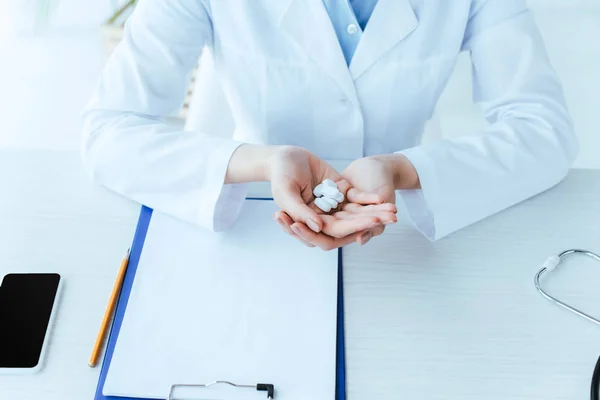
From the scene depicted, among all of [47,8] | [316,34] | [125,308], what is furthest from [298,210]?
[47,8]

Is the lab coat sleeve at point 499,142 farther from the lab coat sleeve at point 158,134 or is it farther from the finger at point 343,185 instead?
the lab coat sleeve at point 158,134

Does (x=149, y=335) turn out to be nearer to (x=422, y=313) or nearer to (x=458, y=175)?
(x=422, y=313)

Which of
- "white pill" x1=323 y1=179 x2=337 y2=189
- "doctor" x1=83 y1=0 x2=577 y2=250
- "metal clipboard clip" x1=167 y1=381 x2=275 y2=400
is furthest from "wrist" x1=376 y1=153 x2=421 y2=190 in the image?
"metal clipboard clip" x1=167 y1=381 x2=275 y2=400

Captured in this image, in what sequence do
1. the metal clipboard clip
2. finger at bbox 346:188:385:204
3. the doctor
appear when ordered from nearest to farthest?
the metal clipboard clip, finger at bbox 346:188:385:204, the doctor

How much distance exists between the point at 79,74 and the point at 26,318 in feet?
5.51

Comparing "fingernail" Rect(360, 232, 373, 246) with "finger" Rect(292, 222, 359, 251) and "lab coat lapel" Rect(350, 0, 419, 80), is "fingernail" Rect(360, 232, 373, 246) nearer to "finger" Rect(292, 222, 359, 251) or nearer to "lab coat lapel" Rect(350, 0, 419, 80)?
"finger" Rect(292, 222, 359, 251)

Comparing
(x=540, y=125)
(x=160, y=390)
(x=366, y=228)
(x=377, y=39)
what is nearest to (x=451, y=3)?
(x=377, y=39)

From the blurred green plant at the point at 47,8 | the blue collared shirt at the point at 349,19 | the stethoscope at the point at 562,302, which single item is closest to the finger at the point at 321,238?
the stethoscope at the point at 562,302

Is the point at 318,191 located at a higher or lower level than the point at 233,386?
higher

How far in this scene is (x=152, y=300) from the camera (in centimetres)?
81

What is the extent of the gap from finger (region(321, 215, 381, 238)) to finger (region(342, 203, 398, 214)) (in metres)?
0.02

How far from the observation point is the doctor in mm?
921

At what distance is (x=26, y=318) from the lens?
2.62ft

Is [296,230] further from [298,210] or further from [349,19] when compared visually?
[349,19]
